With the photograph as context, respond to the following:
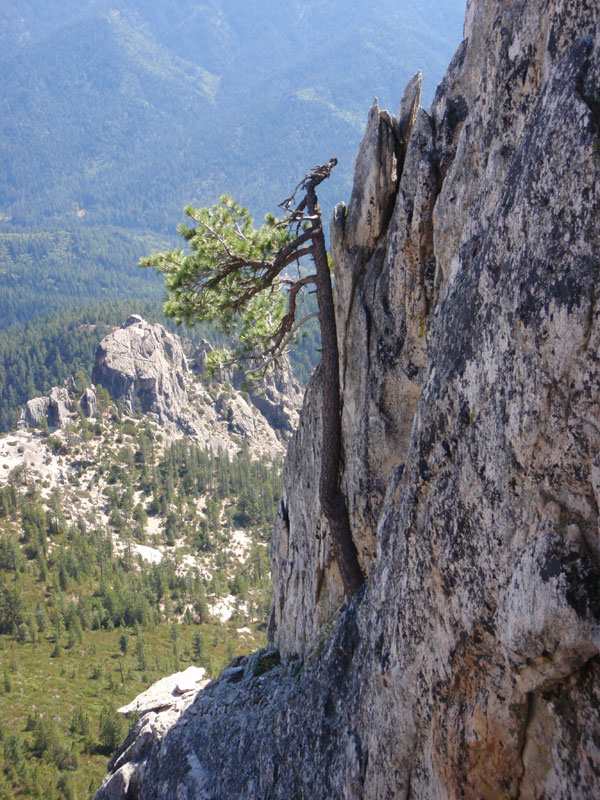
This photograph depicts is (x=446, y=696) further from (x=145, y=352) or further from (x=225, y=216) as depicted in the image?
(x=145, y=352)

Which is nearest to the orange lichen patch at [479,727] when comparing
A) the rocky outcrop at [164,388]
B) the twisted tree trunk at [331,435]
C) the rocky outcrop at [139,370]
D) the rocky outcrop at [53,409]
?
the twisted tree trunk at [331,435]

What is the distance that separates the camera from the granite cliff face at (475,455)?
667cm

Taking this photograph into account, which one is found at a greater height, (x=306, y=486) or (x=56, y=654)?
(x=306, y=486)

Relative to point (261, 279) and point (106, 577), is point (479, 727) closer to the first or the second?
point (261, 279)

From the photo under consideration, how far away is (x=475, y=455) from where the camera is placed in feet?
25.7

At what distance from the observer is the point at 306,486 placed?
16281mm

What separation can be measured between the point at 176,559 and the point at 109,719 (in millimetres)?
57078

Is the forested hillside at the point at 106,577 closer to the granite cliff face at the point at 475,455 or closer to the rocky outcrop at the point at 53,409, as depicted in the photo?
the rocky outcrop at the point at 53,409

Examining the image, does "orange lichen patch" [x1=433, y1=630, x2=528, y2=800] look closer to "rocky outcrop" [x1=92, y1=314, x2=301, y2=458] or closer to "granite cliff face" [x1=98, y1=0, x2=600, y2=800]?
"granite cliff face" [x1=98, y1=0, x2=600, y2=800]

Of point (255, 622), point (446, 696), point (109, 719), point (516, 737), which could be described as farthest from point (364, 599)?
point (255, 622)

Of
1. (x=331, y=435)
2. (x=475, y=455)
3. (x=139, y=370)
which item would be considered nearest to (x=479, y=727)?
(x=475, y=455)

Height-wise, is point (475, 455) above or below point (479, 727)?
above

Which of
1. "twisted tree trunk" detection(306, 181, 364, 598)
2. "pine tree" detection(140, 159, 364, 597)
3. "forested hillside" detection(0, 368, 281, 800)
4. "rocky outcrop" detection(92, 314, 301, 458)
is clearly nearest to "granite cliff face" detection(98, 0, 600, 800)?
"twisted tree trunk" detection(306, 181, 364, 598)

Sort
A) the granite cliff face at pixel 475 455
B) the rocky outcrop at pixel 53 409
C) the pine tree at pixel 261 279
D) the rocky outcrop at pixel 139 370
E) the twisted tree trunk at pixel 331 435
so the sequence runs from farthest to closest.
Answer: the rocky outcrop at pixel 139 370 → the rocky outcrop at pixel 53 409 → the pine tree at pixel 261 279 → the twisted tree trunk at pixel 331 435 → the granite cliff face at pixel 475 455
